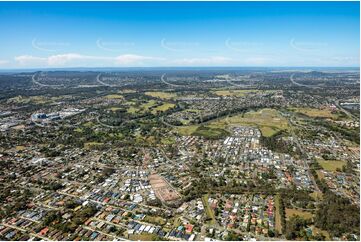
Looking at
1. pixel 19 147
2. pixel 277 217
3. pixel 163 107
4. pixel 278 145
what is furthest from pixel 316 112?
pixel 19 147

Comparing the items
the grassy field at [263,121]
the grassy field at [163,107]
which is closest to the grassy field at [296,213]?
the grassy field at [263,121]

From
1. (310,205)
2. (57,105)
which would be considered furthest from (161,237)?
(57,105)

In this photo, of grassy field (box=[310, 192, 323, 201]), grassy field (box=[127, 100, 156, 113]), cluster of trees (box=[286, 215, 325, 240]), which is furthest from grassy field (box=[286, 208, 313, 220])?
grassy field (box=[127, 100, 156, 113])

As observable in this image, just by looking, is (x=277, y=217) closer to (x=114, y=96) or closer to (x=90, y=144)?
(x=90, y=144)

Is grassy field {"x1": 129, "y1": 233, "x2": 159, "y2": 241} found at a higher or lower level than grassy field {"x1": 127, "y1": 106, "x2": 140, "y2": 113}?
higher

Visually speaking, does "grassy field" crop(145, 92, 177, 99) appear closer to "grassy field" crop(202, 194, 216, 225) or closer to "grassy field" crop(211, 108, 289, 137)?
"grassy field" crop(211, 108, 289, 137)

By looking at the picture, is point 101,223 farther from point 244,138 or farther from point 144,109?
point 144,109
